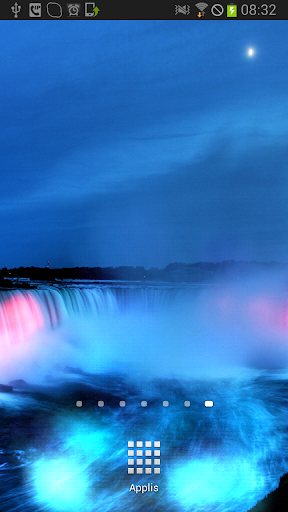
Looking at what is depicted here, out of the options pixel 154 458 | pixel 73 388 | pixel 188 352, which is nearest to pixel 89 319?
pixel 188 352

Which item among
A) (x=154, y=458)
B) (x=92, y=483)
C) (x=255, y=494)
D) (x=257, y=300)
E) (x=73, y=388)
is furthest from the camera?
(x=257, y=300)

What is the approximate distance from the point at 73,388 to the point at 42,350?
355 centimetres

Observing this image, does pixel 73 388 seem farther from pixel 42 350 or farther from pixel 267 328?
pixel 267 328

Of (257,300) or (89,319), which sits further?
(257,300)

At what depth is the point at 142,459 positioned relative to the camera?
4.04 metres

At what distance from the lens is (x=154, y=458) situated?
4121mm

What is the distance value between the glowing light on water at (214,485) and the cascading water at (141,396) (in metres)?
0.02

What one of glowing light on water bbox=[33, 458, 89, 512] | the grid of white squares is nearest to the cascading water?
glowing light on water bbox=[33, 458, 89, 512]

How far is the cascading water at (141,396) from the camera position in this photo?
218 inches

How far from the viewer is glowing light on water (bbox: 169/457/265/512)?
215 inches
